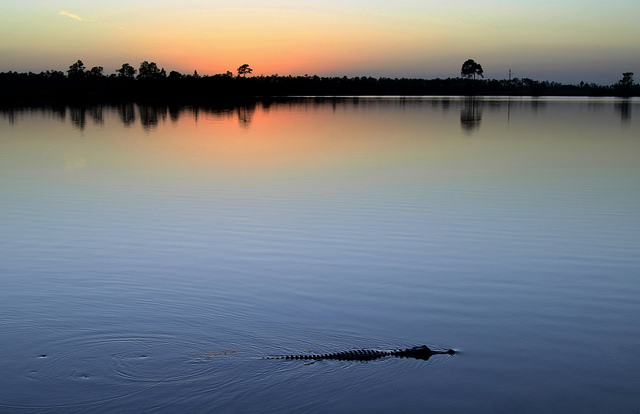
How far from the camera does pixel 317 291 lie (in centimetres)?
862

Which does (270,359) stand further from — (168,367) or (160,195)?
(160,195)

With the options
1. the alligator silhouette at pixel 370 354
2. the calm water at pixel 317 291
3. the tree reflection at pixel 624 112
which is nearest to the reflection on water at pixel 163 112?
the tree reflection at pixel 624 112

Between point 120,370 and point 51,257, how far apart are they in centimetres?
475

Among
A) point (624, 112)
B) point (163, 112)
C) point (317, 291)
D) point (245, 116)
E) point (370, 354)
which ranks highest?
point (163, 112)

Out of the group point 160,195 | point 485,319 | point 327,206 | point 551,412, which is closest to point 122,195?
point 160,195

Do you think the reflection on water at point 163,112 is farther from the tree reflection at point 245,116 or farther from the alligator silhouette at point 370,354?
the alligator silhouette at point 370,354

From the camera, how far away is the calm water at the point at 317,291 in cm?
589

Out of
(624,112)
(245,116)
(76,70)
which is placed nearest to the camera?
(245,116)

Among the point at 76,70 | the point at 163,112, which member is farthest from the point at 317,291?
the point at 76,70

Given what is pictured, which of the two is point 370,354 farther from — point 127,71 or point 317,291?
point 127,71

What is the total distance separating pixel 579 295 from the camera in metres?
8.52

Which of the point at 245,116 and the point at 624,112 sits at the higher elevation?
the point at 624,112

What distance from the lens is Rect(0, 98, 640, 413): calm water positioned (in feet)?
19.3

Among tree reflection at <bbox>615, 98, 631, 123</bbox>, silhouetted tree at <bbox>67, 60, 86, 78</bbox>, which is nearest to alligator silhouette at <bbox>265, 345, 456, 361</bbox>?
tree reflection at <bbox>615, 98, 631, 123</bbox>
